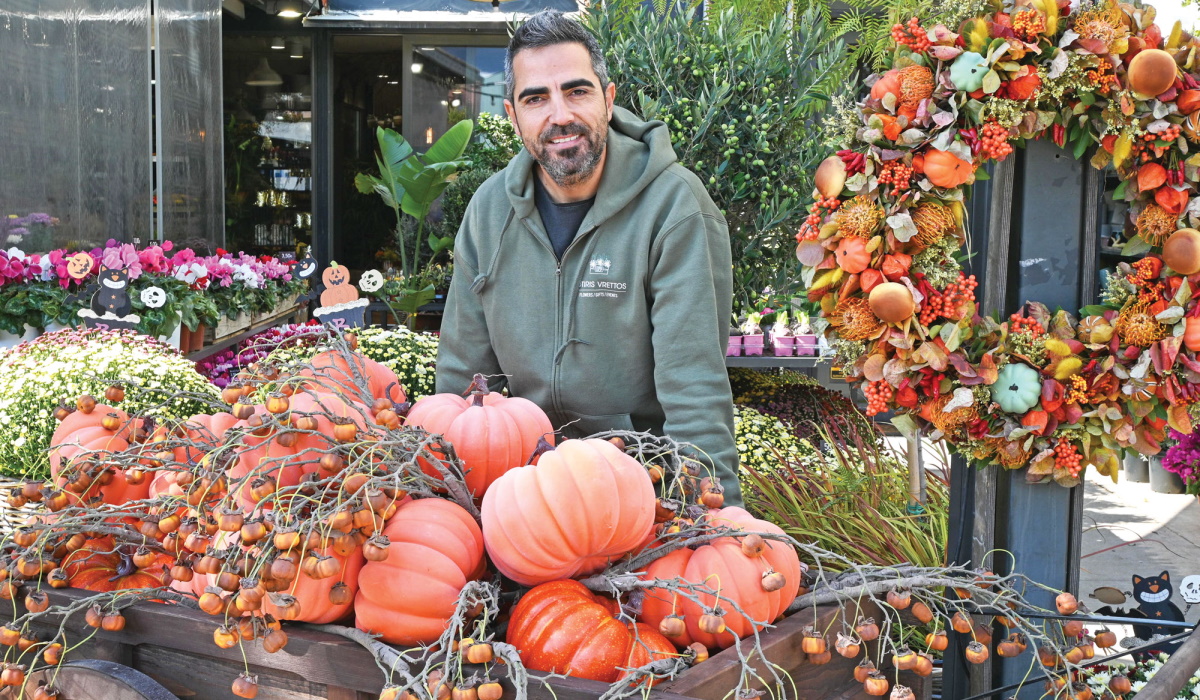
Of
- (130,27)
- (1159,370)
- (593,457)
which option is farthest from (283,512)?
(130,27)

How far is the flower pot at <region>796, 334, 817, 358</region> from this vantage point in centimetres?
585

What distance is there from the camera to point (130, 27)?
6.14m

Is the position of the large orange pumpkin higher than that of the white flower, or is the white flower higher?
the large orange pumpkin

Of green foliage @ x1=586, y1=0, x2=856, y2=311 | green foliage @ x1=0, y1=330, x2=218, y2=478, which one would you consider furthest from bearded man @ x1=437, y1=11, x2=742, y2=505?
green foliage @ x1=586, y1=0, x2=856, y2=311

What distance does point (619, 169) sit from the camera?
90.0 inches

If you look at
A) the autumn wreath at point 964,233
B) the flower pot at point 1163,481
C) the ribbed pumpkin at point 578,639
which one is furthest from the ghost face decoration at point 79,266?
the flower pot at point 1163,481

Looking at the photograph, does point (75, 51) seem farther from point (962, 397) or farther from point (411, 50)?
point (962, 397)

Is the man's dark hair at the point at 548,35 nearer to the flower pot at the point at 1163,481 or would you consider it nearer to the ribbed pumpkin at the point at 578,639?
the ribbed pumpkin at the point at 578,639

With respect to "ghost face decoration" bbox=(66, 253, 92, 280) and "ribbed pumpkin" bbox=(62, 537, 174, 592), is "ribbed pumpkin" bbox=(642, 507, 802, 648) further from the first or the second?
"ghost face decoration" bbox=(66, 253, 92, 280)

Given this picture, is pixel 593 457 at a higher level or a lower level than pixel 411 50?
lower

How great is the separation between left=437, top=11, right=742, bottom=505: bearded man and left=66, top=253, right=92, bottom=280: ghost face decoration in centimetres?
257

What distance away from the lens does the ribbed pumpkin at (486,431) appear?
1.44m

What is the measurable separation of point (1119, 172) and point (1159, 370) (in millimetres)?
396

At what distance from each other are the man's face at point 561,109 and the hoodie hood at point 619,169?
2.2 inches
